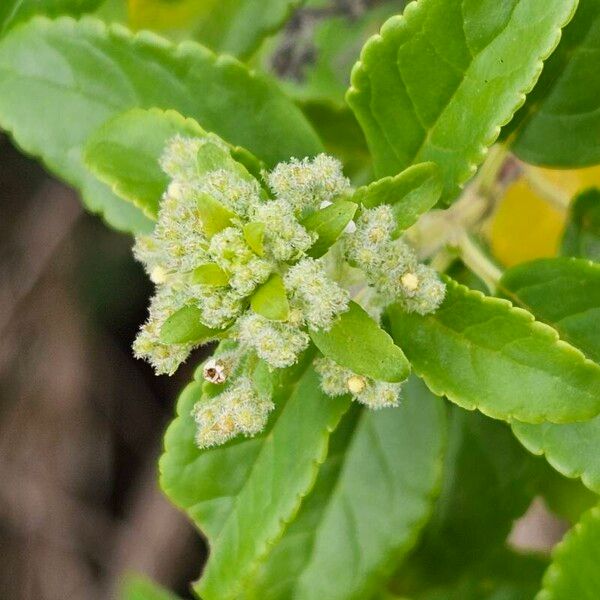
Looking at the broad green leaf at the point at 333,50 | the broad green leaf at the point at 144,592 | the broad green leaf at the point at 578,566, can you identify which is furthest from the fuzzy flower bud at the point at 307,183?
the broad green leaf at the point at 144,592

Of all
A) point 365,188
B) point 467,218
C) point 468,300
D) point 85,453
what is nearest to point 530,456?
point 467,218

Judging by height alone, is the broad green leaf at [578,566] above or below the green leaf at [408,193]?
below

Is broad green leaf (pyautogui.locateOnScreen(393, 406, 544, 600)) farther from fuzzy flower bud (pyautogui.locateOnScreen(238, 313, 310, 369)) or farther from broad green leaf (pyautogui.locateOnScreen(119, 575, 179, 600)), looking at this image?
fuzzy flower bud (pyautogui.locateOnScreen(238, 313, 310, 369))

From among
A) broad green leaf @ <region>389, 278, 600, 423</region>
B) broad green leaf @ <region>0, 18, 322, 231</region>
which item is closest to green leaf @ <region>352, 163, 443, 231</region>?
broad green leaf @ <region>389, 278, 600, 423</region>

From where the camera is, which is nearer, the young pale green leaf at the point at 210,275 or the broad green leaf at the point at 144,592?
the young pale green leaf at the point at 210,275

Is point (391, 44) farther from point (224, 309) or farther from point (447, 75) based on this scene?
point (224, 309)

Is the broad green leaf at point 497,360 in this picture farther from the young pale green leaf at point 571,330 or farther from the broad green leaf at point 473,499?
the broad green leaf at point 473,499

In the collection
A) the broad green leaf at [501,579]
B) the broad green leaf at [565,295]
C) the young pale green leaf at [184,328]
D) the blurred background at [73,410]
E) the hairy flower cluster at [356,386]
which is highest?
the broad green leaf at [565,295]

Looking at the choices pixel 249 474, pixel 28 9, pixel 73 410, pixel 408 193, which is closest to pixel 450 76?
pixel 408 193
